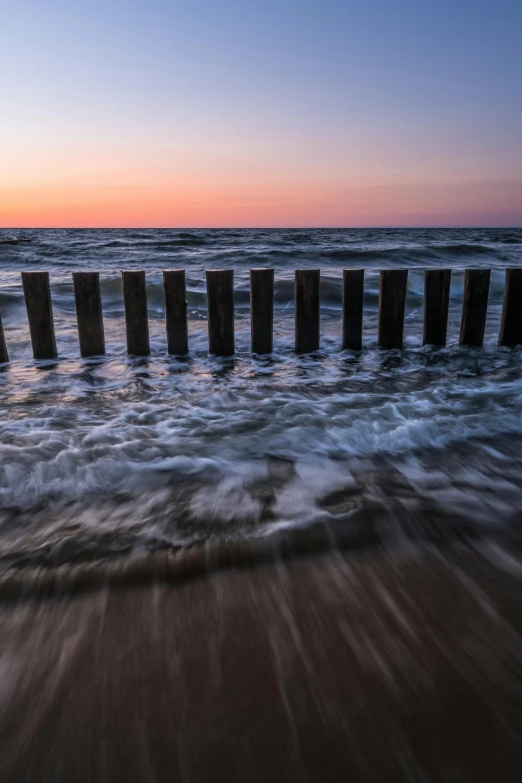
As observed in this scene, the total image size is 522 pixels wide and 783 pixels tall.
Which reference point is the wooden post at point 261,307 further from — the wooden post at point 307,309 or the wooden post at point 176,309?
the wooden post at point 176,309

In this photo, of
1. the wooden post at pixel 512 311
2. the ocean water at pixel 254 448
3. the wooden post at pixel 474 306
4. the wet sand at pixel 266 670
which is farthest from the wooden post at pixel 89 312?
the wooden post at pixel 512 311

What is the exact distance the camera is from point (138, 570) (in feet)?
6.98

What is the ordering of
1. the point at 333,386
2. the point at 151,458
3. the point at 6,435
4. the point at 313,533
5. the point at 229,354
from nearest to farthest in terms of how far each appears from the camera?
the point at 313,533 → the point at 151,458 → the point at 6,435 → the point at 333,386 → the point at 229,354

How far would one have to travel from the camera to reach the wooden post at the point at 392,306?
17.9ft

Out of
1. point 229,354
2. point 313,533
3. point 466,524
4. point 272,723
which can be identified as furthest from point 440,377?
point 272,723

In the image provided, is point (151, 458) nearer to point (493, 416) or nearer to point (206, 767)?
point (206, 767)

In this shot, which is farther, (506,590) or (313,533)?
(313,533)

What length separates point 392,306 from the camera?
5.66 m

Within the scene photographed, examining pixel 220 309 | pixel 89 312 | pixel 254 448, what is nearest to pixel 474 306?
pixel 220 309

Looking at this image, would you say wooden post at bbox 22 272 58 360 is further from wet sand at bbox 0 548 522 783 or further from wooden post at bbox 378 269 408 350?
wet sand at bbox 0 548 522 783

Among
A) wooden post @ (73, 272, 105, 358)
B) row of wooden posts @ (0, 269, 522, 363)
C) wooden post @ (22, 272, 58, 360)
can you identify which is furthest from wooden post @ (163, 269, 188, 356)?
wooden post @ (22, 272, 58, 360)

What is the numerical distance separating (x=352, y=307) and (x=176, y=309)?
193cm

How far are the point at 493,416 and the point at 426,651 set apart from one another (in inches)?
109

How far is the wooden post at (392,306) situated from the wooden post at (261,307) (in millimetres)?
1219
